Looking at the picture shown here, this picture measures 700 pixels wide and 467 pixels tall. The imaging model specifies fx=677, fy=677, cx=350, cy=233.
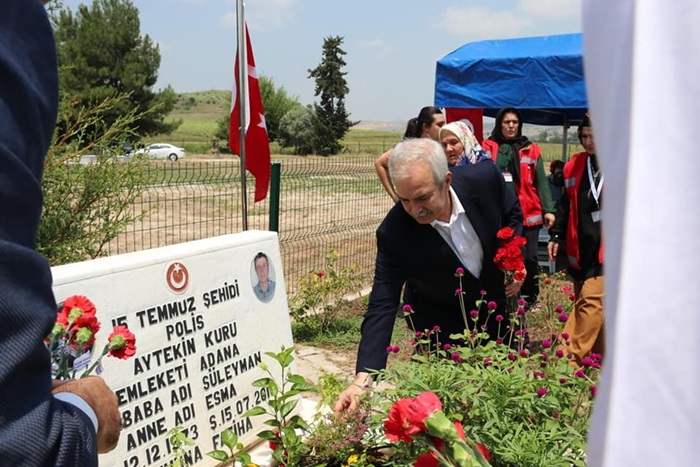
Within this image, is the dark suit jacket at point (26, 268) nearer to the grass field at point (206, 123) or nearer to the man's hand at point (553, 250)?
the man's hand at point (553, 250)

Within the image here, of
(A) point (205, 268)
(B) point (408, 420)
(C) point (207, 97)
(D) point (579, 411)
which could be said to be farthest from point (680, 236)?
(C) point (207, 97)

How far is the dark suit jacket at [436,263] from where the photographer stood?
2.73m

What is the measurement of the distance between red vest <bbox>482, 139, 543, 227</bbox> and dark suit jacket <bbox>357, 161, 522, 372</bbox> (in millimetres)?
2942

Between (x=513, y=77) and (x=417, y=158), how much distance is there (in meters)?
5.03

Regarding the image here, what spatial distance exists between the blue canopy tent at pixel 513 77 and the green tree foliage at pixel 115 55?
40.2 meters

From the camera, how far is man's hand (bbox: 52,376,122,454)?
1138 millimetres

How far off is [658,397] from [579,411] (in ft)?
5.50

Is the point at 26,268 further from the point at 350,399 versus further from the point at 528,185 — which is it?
the point at 528,185

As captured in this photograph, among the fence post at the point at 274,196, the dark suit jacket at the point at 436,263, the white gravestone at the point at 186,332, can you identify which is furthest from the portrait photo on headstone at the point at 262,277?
the fence post at the point at 274,196

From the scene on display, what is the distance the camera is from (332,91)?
56.8 m

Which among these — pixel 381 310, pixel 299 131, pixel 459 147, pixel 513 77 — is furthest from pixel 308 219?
pixel 299 131

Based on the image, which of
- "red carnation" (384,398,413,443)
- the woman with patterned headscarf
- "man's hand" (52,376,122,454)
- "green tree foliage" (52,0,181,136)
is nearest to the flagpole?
the woman with patterned headscarf

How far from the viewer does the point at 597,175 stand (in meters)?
4.35

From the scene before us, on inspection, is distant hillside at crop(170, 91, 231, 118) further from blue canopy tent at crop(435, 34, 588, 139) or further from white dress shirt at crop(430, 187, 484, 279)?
→ white dress shirt at crop(430, 187, 484, 279)
